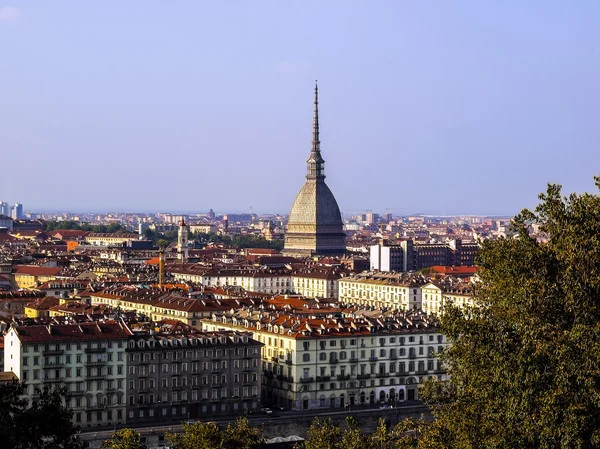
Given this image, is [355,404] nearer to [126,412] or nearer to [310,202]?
[126,412]

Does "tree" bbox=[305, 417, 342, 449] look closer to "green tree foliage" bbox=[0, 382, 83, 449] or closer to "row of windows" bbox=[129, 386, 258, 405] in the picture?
"green tree foliage" bbox=[0, 382, 83, 449]

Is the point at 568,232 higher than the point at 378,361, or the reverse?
the point at 568,232

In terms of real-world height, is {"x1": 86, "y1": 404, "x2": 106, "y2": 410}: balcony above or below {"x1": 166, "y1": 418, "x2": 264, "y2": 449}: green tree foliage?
below

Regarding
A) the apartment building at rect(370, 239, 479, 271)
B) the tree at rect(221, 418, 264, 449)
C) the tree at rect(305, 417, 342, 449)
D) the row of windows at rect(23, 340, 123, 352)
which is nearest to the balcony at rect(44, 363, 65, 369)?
the row of windows at rect(23, 340, 123, 352)

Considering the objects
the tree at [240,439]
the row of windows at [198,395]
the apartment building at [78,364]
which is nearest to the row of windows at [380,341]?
the row of windows at [198,395]

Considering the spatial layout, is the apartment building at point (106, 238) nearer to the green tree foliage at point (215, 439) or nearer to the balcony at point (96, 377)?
the balcony at point (96, 377)

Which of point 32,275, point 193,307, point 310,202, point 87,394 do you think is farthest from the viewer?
point 310,202

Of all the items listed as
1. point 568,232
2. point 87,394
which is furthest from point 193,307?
point 568,232

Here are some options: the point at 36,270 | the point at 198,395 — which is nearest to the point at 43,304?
the point at 198,395
